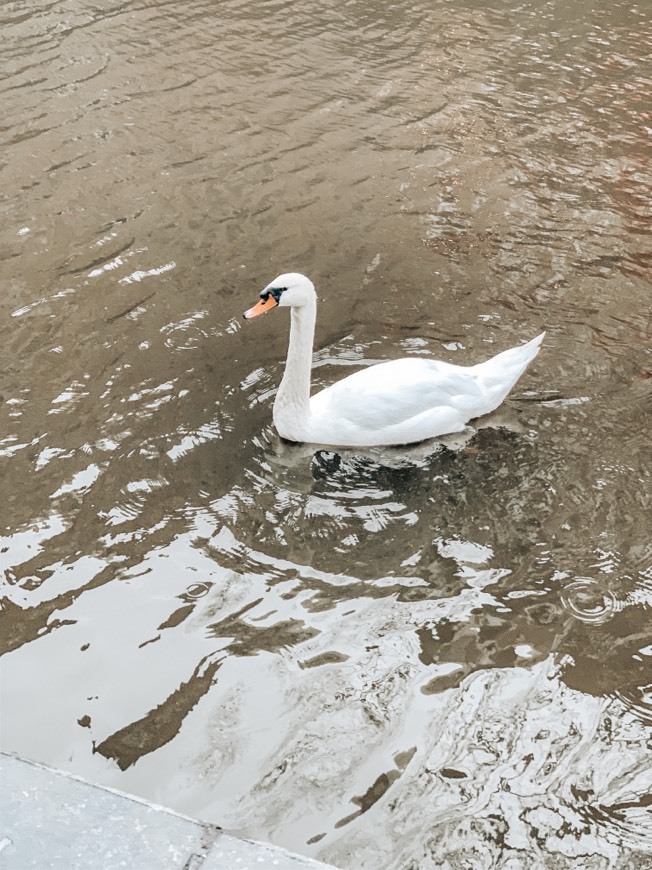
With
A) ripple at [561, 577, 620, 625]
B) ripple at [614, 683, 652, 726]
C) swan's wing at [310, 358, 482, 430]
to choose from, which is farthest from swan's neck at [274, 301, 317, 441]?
ripple at [614, 683, 652, 726]

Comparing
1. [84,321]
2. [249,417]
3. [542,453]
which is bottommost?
[542,453]

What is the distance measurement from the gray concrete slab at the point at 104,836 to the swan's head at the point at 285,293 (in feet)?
9.96

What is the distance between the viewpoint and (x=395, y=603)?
4.66m

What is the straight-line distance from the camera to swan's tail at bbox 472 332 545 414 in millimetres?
5938

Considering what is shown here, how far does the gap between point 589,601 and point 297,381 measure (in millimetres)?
1966

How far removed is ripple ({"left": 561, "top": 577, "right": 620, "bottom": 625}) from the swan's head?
82.0 inches

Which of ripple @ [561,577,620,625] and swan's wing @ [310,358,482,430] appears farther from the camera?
swan's wing @ [310,358,482,430]

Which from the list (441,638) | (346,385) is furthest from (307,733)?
(346,385)

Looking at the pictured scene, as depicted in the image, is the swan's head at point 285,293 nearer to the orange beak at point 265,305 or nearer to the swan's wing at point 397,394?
the orange beak at point 265,305

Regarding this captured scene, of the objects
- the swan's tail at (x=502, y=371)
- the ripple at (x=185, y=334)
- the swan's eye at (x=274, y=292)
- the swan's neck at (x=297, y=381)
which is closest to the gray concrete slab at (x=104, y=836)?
the swan's neck at (x=297, y=381)

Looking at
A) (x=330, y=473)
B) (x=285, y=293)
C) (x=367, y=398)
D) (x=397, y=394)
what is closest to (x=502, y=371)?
(x=397, y=394)

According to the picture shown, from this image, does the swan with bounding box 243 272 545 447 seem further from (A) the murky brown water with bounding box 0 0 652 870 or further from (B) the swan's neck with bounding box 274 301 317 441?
(A) the murky brown water with bounding box 0 0 652 870

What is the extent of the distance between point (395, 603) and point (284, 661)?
2.06 feet

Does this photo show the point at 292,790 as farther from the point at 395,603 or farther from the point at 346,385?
the point at 346,385
